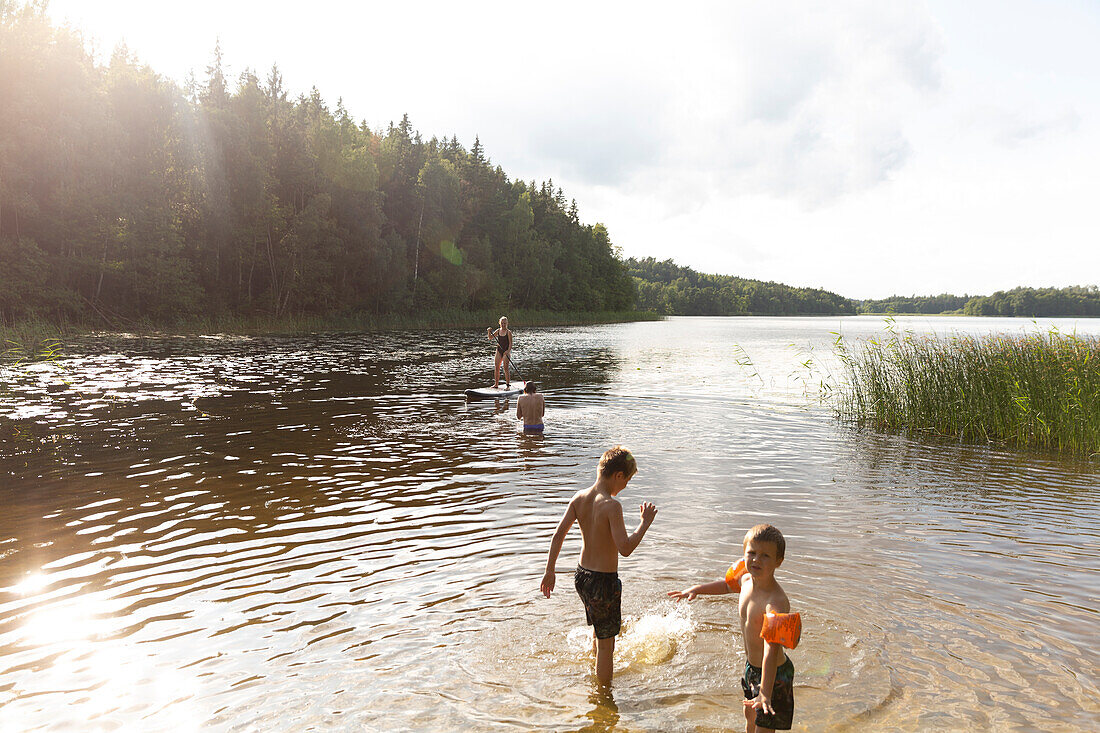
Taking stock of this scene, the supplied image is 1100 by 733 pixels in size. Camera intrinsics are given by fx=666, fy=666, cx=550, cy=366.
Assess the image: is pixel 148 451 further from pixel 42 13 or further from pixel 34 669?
pixel 42 13

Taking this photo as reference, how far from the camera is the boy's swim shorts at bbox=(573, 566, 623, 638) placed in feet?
16.5

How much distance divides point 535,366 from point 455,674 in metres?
29.4

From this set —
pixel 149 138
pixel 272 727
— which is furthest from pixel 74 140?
pixel 272 727

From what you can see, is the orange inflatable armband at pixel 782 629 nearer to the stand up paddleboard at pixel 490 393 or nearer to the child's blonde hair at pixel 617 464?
the child's blonde hair at pixel 617 464

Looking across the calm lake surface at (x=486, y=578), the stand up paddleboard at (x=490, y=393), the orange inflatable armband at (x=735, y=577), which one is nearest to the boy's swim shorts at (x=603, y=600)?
the calm lake surface at (x=486, y=578)

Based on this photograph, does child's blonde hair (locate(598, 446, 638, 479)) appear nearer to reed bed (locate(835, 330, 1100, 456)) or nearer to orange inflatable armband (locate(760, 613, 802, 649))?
orange inflatable armband (locate(760, 613, 802, 649))

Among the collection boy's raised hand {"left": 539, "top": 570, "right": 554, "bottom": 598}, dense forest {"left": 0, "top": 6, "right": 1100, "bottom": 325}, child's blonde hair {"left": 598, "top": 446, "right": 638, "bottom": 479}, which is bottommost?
boy's raised hand {"left": 539, "top": 570, "right": 554, "bottom": 598}

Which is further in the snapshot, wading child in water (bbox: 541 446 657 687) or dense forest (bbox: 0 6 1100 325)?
dense forest (bbox: 0 6 1100 325)

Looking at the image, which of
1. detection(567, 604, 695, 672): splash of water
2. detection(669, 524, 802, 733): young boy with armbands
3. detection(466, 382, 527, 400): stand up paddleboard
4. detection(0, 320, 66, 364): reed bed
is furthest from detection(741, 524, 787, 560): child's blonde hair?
detection(0, 320, 66, 364): reed bed

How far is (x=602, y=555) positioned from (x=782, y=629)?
1681 millimetres

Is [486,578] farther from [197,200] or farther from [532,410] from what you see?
[197,200]

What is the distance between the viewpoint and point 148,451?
40.8 ft

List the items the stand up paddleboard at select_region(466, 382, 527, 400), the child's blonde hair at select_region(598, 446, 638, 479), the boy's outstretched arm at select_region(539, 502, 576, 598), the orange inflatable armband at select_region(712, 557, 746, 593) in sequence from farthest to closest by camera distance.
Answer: the stand up paddleboard at select_region(466, 382, 527, 400) → the boy's outstretched arm at select_region(539, 502, 576, 598) → the child's blonde hair at select_region(598, 446, 638, 479) → the orange inflatable armband at select_region(712, 557, 746, 593)

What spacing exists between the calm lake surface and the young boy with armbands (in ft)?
2.77
